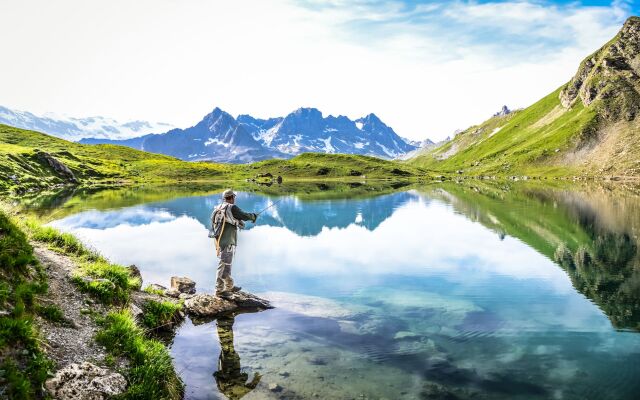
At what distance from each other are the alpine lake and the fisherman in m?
2.62

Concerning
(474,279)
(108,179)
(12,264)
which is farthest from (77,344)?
(108,179)

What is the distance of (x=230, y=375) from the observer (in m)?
15.2

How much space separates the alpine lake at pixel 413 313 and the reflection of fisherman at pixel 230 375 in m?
0.06

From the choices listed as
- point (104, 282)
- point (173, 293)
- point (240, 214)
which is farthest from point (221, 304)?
point (104, 282)

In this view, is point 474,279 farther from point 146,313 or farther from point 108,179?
point 108,179

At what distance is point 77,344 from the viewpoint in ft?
41.9

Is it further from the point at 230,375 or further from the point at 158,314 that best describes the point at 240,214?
→ the point at 230,375

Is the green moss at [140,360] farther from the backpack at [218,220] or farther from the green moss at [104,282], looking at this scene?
the backpack at [218,220]

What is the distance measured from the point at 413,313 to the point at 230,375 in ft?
36.1

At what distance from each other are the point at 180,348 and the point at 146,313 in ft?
9.49

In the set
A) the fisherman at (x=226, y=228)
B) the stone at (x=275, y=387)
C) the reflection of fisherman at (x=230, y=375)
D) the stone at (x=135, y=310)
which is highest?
the fisherman at (x=226, y=228)

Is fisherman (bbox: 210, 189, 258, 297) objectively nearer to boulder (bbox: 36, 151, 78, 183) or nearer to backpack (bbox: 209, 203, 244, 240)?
backpack (bbox: 209, 203, 244, 240)

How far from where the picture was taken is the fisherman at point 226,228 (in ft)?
73.2

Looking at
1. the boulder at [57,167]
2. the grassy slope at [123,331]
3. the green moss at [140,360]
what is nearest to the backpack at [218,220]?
the grassy slope at [123,331]
